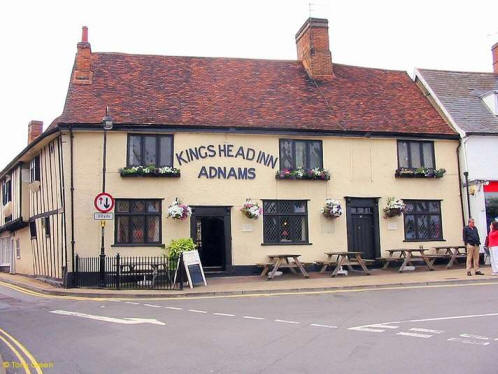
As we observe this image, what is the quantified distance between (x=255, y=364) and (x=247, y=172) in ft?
45.1

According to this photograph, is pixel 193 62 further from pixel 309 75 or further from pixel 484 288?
pixel 484 288

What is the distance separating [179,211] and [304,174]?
494 cm

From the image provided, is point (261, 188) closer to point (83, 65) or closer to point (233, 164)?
point (233, 164)

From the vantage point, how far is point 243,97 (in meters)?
22.5

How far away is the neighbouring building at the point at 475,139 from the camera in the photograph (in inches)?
875

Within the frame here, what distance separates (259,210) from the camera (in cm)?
2014

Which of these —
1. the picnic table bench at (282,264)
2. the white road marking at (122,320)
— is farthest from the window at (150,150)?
the white road marking at (122,320)

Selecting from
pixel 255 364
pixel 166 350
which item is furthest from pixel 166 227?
pixel 255 364

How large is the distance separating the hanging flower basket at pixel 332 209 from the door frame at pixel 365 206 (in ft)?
2.34

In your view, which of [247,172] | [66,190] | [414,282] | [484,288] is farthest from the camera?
[247,172]

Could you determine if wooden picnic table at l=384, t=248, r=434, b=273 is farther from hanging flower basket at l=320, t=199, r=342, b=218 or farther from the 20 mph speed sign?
the 20 mph speed sign

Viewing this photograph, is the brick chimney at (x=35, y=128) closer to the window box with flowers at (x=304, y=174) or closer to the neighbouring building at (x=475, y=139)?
the window box with flowers at (x=304, y=174)

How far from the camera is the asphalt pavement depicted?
7188mm

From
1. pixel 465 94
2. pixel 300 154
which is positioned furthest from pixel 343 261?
pixel 465 94
